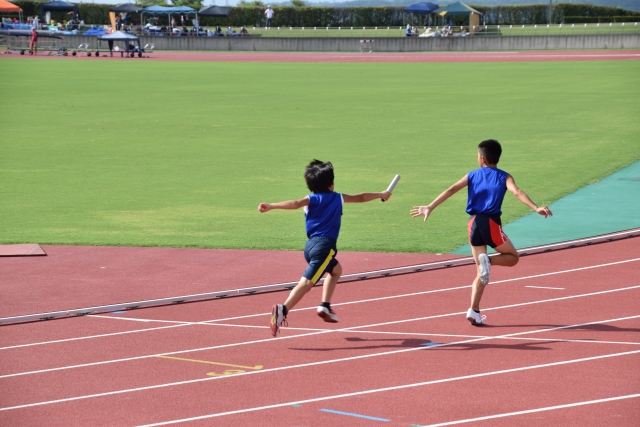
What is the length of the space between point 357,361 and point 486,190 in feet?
6.47

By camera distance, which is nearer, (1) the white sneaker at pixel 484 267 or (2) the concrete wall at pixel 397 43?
(1) the white sneaker at pixel 484 267

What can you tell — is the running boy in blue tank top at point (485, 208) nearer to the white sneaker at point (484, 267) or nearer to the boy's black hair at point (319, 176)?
the white sneaker at point (484, 267)

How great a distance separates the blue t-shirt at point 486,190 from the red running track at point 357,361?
1037 millimetres

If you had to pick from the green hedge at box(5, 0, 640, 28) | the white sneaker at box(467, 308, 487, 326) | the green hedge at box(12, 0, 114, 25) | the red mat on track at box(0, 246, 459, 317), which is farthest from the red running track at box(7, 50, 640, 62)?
the white sneaker at box(467, 308, 487, 326)

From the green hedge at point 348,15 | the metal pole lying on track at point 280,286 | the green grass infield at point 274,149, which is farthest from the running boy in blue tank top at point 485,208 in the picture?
the green hedge at point 348,15

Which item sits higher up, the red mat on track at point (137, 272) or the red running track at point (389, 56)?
the red mat on track at point (137, 272)

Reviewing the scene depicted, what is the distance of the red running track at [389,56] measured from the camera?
57031mm

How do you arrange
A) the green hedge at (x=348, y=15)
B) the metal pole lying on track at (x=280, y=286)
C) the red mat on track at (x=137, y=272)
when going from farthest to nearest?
the green hedge at (x=348, y=15) → the red mat on track at (x=137, y=272) → the metal pole lying on track at (x=280, y=286)

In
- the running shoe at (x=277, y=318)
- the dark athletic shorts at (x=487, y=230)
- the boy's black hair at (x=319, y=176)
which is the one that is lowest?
the running shoe at (x=277, y=318)

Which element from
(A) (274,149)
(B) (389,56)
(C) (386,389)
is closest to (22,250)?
(C) (386,389)

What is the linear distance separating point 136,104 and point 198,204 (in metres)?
17.6

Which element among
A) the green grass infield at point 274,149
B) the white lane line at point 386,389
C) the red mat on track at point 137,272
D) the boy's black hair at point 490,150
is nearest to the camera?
the white lane line at point 386,389

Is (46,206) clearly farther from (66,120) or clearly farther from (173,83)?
(173,83)

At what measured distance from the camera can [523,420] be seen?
19.7 feet
